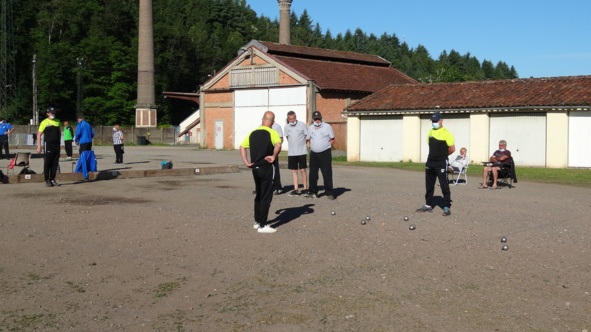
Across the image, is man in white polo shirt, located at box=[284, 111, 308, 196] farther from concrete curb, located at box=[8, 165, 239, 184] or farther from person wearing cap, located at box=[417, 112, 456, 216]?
concrete curb, located at box=[8, 165, 239, 184]

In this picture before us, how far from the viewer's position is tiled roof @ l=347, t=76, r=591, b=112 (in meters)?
31.1

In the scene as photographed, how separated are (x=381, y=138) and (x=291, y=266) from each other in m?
28.3

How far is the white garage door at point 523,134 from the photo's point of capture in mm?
31422

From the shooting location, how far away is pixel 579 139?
30500 millimetres

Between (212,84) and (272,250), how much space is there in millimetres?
43210

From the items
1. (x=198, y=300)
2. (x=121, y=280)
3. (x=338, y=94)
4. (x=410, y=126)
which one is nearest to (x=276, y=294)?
(x=198, y=300)

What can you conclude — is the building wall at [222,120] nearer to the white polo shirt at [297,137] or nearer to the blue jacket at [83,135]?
the blue jacket at [83,135]

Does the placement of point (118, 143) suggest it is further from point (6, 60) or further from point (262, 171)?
point (6, 60)

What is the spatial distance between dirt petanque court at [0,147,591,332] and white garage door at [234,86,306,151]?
31.9 m

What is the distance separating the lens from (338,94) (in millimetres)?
47875

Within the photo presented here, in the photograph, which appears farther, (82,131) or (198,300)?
(82,131)

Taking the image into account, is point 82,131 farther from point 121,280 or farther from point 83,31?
point 83,31

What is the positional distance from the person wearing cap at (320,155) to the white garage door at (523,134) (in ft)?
60.0

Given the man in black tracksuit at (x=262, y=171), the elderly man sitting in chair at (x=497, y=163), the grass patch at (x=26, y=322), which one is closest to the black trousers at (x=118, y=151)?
the elderly man sitting in chair at (x=497, y=163)
